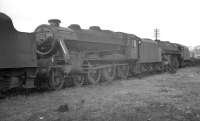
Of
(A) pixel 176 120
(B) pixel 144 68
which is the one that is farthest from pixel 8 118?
(B) pixel 144 68

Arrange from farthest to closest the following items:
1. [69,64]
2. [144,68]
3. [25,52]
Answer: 1. [144,68]
2. [69,64]
3. [25,52]

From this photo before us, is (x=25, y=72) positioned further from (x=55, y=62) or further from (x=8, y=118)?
(x=8, y=118)

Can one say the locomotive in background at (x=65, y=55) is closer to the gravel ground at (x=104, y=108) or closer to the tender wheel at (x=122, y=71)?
the tender wheel at (x=122, y=71)

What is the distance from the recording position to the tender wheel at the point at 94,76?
426 inches

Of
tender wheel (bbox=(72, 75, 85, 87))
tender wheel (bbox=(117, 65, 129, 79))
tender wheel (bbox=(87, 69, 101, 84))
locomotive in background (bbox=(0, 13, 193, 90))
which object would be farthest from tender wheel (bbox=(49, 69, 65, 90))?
tender wheel (bbox=(117, 65, 129, 79))

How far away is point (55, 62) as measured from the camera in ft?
30.5

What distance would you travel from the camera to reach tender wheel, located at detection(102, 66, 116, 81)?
12.1m

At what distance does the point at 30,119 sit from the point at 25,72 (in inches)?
132

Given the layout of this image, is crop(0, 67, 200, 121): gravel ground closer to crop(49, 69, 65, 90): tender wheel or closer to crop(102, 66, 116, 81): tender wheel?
crop(49, 69, 65, 90): tender wheel

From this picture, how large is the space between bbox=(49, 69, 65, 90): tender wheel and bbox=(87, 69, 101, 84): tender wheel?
1.73m

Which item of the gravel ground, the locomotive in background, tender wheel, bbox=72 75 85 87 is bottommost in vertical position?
the gravel ground

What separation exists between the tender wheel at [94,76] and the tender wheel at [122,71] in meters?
2.22

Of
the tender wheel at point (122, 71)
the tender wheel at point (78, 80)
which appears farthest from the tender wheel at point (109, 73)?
the tender wheel at point (78, 80)

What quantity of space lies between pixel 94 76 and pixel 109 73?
4.69 feet
